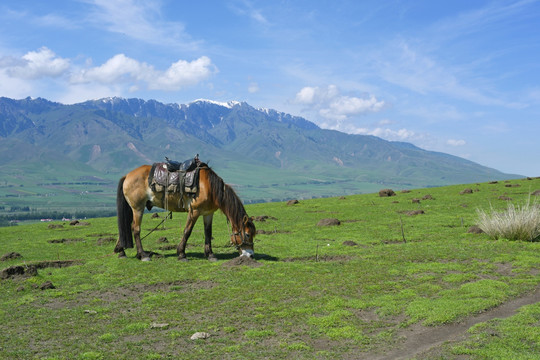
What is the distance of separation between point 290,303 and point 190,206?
762 cm

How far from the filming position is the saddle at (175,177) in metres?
17.6

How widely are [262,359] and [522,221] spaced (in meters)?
17.3

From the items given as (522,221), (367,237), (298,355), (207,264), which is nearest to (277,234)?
(367,237)

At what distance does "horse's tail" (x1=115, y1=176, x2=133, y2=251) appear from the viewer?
18875 millimetres

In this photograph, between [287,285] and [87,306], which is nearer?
[87,306]

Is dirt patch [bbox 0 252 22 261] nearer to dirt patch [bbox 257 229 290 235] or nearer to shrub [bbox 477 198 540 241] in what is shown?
dirt patch [bbox 257 229 290 235]

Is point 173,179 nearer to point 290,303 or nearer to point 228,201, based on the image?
point 228,201

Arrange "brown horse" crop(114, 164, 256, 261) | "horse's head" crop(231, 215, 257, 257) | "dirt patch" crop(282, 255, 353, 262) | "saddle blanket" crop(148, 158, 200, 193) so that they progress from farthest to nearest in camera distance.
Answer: "dirt patch" crop(282, 255, 353, 262) < "saddle blanket" crop(148, 158, 200, 193) < "brown horse" crop(114, 164, 256, 261) < "horse's head" crop(231, 215, 257, 257)

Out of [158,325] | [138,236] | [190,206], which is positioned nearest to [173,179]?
[190,206]

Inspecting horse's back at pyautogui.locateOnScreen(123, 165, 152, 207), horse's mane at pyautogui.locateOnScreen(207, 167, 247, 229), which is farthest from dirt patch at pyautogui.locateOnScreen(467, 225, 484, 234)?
horse's back at pyautogui.locateOnScreen(123, 165, 152, 207)

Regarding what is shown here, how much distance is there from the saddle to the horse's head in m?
2.62

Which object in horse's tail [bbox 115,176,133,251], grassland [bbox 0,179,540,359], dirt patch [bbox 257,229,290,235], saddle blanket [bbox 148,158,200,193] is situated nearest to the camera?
grassland [bbox 0,179,540,359]

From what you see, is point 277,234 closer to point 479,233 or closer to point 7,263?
point 479,233

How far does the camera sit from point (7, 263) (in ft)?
63.3
